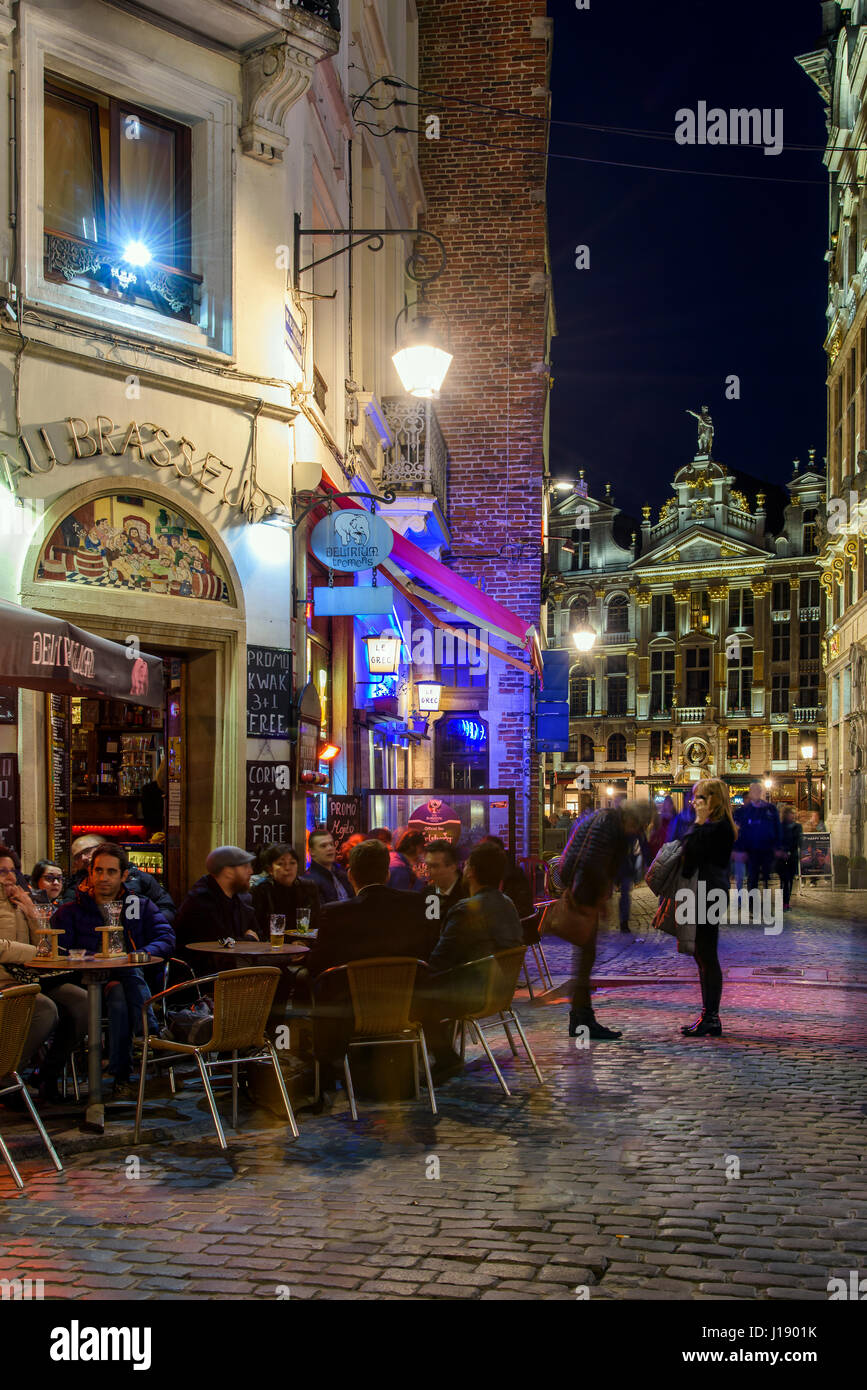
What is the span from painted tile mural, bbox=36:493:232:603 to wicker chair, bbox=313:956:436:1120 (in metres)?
4.01

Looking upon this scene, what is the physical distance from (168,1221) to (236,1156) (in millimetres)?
953

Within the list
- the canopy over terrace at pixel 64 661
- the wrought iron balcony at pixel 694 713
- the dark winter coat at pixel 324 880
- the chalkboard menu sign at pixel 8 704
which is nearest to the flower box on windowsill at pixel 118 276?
the chalkboard menu sign at pixel 8 704

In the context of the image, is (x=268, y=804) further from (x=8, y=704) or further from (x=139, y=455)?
(x=139, y=455)

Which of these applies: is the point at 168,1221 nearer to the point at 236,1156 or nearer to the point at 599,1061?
the point at 236,1156

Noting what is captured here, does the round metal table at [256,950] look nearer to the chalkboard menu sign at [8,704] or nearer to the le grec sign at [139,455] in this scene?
the chalkboard menu sign at [8,704]

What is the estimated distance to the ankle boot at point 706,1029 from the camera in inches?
338

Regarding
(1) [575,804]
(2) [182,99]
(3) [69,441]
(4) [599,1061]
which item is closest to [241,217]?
(2) [182,99]

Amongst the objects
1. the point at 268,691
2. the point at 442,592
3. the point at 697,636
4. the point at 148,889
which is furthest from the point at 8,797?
the point at 697,636

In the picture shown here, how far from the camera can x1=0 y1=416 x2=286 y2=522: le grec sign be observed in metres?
8.67

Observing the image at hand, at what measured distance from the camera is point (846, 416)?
29.9m

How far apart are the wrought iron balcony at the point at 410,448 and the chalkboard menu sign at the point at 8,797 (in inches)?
359

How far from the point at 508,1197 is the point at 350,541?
7457mm

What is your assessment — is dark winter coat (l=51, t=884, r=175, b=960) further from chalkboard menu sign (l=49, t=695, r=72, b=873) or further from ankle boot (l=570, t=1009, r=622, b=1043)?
ankle boot (l=570, t=1009, r=622, b=1043)

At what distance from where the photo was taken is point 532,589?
857 inches
